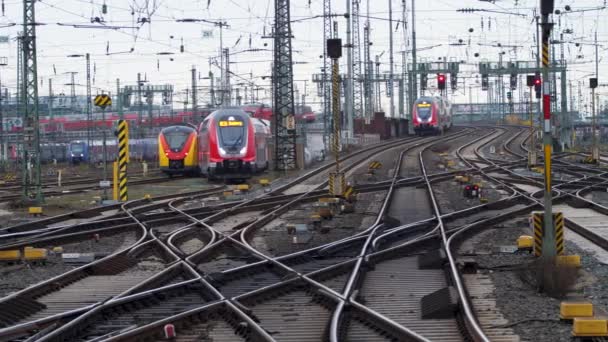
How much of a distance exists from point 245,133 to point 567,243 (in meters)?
22.3

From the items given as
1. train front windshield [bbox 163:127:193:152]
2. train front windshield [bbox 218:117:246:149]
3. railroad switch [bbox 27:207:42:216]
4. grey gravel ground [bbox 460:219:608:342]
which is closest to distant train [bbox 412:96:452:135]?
train front windshield [bbox 163:127:193:152]

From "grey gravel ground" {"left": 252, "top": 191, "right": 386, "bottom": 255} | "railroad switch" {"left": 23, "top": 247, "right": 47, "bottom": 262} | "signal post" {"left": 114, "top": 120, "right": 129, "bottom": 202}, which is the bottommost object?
"grey gravel ground" {"left": 252, "top": 191, "right": 386, "bottom": 255}

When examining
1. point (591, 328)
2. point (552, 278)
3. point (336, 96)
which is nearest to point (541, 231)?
point (552, 278)

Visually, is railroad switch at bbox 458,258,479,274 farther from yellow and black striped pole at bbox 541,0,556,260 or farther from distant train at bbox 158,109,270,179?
distant train at bbox 158,109,270,179

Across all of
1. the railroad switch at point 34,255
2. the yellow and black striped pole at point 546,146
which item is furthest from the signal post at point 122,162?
the yellow and black striped pole at point 546,146

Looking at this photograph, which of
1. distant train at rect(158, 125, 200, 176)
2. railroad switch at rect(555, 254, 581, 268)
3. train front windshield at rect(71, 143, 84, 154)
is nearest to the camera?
railroad switch at rect(555, 254, 581, 268)

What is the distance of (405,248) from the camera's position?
15.8 meters

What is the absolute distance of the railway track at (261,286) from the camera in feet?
30.7

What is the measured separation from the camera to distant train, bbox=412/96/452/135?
75.0 m

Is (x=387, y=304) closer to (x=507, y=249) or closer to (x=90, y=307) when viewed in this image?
(x=90, y=307)

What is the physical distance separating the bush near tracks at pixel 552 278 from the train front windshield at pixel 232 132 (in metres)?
25.9

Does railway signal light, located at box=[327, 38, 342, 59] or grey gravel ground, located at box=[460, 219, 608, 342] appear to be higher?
railway signal light, located at box=[327, 38, 342, 59]

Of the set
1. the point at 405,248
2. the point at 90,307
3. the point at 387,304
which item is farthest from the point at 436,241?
the point at 90,307

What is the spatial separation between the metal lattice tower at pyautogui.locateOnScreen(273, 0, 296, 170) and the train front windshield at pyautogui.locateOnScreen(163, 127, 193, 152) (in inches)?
156
